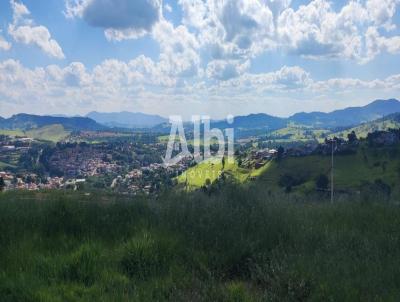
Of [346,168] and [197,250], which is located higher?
[197,250]

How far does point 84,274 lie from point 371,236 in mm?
4481

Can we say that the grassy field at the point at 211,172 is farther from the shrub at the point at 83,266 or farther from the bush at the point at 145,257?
the shrub at the point at 83,266

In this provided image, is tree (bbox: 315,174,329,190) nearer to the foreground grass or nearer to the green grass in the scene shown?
the foreground grass

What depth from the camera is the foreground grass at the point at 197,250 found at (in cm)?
405

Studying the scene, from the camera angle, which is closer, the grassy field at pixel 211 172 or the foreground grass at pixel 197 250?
the foreground grass at pixel 197 250

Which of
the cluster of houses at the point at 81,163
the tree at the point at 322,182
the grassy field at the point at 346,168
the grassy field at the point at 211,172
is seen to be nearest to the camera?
the tree at the point at 322,182

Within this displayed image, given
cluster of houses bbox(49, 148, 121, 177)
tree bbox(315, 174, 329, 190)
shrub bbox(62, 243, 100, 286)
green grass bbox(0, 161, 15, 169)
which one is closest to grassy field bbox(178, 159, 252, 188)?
tree bbox(315, 174, 329, 190)

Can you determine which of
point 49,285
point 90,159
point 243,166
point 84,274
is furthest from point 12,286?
point 90,159

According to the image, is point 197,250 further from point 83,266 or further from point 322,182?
point 322,182

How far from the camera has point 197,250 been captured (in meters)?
5.35

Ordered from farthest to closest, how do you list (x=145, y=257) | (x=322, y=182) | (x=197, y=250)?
(x=322, y=182)
(x=197, y=250)
(x=145, y=257)

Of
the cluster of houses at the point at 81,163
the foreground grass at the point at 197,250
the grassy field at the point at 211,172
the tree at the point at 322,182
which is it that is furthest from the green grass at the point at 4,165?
the foreground grass at the point at 197,250

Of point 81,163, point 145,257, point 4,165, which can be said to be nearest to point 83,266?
point 145,257

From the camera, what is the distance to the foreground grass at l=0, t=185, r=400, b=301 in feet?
A: 13.3
